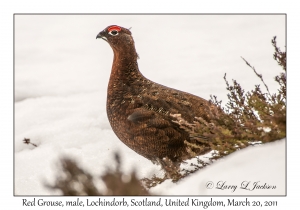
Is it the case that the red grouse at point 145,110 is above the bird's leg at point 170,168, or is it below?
above

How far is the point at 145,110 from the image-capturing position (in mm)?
4438

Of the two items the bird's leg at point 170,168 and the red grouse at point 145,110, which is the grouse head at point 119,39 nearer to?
the red grouse at point 145,110

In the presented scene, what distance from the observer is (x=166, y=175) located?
14.3 ft

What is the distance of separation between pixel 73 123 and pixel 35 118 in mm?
583

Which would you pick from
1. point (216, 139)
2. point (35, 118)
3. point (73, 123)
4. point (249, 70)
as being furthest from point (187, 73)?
point (216, 139)

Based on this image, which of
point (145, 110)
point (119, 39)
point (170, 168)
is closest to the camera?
point (170, 168)

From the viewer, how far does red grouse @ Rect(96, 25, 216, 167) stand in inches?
172

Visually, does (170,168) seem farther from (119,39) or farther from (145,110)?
(119,39)

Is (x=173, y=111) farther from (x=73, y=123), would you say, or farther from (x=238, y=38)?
(x=238, y=38)

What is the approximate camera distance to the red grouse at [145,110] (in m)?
4.38

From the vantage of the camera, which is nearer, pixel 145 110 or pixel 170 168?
pixel 170 168

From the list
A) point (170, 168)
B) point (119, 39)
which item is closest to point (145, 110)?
point (170, 168)

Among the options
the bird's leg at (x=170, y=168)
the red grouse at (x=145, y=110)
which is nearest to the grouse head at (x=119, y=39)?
the red grouse at (x=145, y=110)
